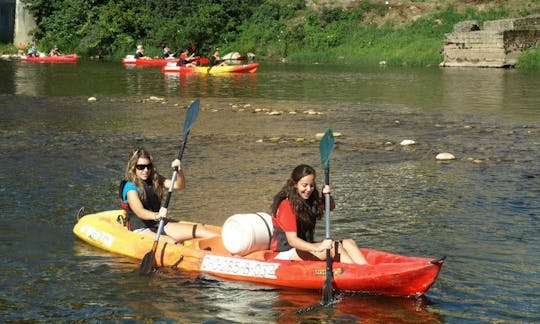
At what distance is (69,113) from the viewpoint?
21234 millimetres

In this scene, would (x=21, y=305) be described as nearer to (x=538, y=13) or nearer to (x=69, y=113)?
(x=69, y=113)

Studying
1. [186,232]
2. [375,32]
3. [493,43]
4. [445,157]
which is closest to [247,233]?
[186,232]

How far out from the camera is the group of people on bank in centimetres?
777

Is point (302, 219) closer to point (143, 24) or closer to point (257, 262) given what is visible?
point (257, 262)

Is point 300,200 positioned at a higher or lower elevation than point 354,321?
higher

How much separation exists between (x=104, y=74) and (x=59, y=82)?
16.2ft

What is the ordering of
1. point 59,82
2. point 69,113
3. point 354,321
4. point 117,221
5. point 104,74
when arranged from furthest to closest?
1. point 104,74
2. point 59,82
3. point 69,113
4. point 117,221
5. point 354,321

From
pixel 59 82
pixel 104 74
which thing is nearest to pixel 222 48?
pixel 104 74

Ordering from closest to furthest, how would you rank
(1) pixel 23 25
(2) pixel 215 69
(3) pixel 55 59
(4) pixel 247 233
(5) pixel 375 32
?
(4) pixel 247 233
(2) pixel 215 69
(3) pixel 55 59
(5) pixel 375 32
(1) pixel 23 25

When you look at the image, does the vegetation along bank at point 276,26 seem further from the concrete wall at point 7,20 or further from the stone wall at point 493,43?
the concrete wall at point 7,20

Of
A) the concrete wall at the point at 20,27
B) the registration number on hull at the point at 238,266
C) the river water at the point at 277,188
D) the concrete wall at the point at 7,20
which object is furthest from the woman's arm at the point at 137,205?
the concrete wall at the point at 7,20

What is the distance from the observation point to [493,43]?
39500 millimetres

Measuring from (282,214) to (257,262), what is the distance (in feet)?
1.55

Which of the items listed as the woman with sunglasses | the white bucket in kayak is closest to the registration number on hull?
the white bucket in kayak
